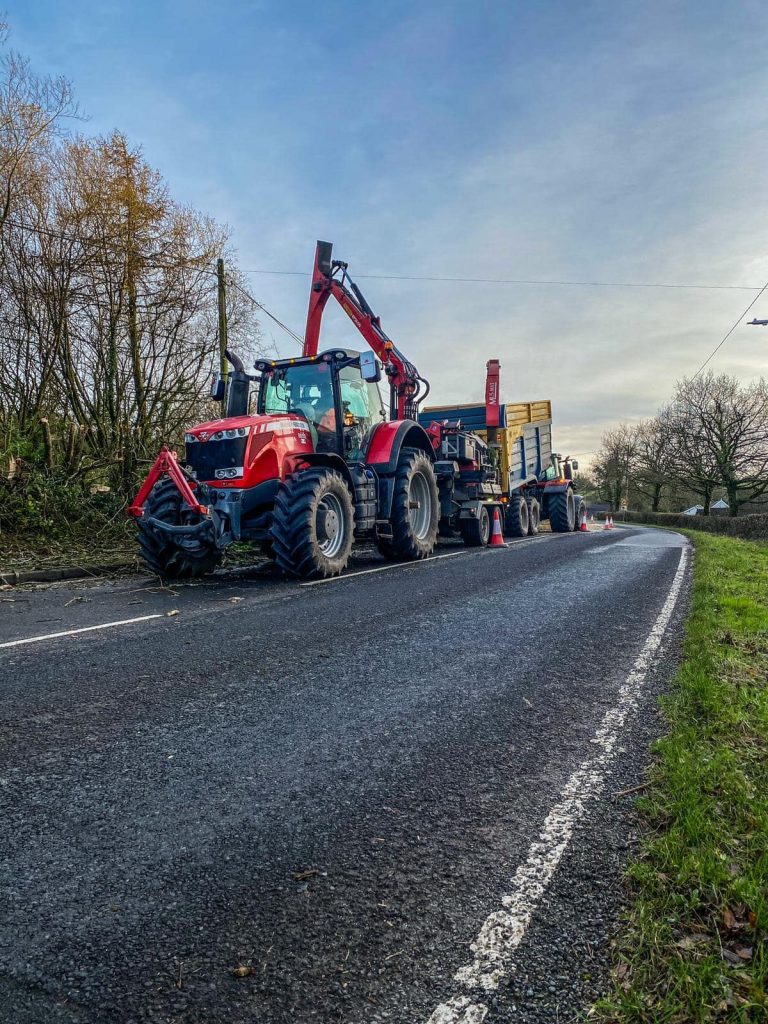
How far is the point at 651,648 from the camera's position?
4.62m

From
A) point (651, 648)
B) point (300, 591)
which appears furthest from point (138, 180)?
point (651, 648)

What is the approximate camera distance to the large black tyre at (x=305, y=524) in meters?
7.62

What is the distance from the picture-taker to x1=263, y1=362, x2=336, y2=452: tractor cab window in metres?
9.12

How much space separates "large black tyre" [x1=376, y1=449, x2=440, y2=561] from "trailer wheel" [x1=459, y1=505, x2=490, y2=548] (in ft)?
9.04

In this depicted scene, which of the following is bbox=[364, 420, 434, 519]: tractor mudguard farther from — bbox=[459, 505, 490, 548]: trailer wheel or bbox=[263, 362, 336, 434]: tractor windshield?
bbox=[459, 505, 490, 548]: trailer wheel

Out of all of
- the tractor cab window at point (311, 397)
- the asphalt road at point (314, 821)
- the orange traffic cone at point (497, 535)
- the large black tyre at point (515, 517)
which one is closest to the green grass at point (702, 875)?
the asphalt road at point (314, 821)

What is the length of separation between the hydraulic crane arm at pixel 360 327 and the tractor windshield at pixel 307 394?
6.50 ft

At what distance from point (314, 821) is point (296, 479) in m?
5.95

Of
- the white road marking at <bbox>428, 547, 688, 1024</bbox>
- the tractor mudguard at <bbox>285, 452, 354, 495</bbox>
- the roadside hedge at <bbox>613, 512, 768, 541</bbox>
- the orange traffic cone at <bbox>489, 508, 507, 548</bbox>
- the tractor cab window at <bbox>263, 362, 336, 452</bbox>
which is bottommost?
the roadside hedge at <bbox>613, 512, 768, 541</bbox>

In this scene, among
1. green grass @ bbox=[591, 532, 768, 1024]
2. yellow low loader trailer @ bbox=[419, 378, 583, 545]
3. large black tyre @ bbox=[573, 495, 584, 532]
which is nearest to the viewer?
green grass @ bbox=[591, 532, 768, 1024]

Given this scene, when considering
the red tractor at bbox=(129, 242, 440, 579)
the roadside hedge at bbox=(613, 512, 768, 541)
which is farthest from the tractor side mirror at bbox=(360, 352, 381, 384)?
the roadside hedge at bbox=(613, 512, 768, 541)

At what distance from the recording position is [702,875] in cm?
175

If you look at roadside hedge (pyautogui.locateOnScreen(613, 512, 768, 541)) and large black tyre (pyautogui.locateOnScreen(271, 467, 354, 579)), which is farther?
roadside hedge (pyautogui.locateOnScreen(613, 512, 768, 541))

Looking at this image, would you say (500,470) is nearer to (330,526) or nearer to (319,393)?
(319,393)
